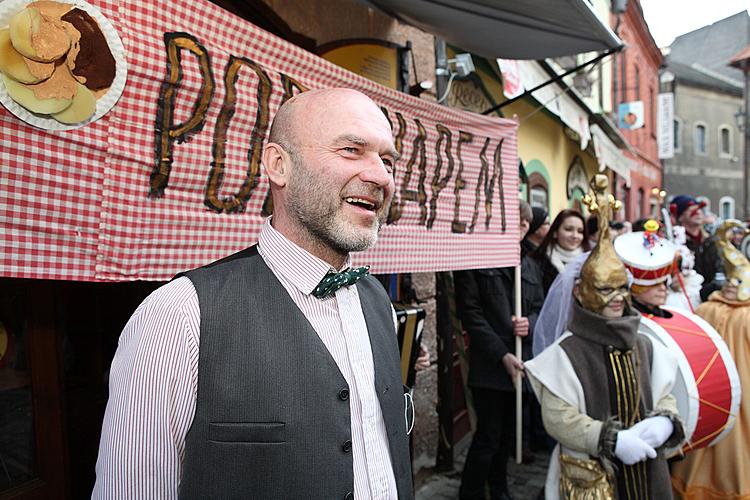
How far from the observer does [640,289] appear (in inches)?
122

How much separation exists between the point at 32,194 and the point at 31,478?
3.91ft

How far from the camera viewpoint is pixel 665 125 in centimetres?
2075

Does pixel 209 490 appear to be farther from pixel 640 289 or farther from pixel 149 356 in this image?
pixel 640 289

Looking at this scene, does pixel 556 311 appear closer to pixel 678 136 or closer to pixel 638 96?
pixel 638 96

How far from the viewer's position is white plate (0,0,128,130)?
1330 mm

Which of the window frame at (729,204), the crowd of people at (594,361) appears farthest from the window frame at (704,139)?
the crowd of people at (594,361)

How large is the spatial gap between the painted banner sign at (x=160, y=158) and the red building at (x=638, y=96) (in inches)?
566

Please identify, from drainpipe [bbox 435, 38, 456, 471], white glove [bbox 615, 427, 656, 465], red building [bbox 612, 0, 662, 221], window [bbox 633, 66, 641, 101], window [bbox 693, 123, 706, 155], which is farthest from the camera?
window [bbox 693, 123, 706, 155]

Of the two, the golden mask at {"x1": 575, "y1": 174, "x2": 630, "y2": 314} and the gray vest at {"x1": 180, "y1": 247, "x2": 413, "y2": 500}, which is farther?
the golden mask at {"x1": 575, "y1": 174, "x2": 630, "y2": 314}

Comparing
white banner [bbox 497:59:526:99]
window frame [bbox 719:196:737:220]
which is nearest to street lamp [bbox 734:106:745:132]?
window frame [bbox 719:196:737:220]

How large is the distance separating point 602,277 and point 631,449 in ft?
2.36

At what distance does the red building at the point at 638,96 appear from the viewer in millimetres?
15962

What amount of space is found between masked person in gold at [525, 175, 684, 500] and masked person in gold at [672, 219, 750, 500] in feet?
3.44

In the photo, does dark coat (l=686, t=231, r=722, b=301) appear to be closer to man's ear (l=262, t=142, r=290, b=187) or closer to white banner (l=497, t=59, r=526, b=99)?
white banner (l=497, t=59, r=526, b=99)
